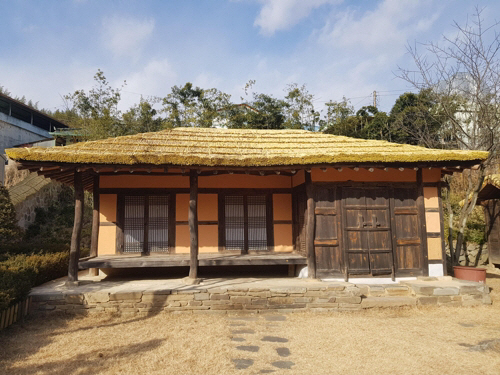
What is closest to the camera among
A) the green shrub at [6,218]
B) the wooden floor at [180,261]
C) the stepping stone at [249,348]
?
the stepping stone at [249,348]

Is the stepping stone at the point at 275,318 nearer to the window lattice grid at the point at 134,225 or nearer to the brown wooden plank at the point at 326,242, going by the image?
the brown wooden plank at the point at 326,242

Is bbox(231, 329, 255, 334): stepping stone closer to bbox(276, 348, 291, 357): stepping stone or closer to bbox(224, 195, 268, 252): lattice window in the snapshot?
bbox(276, 348, 291, 357): stepping stone

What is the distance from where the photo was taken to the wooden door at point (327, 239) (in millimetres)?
7578

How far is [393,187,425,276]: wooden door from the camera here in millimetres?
7664

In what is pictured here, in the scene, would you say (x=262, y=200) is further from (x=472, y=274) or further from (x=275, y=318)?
(x=472, y=274)

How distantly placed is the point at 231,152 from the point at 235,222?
206 centimetres

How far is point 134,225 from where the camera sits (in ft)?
27.9

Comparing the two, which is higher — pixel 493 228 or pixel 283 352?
pixel 493 228

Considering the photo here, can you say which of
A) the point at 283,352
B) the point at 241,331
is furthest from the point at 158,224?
the point at 283,352

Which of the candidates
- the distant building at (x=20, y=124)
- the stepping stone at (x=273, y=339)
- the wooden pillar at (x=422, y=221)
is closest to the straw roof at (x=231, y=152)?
the wooden pillar at (x=422, y=221)

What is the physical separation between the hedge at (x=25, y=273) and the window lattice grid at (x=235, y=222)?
4.27m

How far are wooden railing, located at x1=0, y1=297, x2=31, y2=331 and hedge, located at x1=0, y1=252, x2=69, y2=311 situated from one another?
12 centimetres

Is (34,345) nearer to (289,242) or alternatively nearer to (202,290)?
(202,290)

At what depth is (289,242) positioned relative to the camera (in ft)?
29.0
